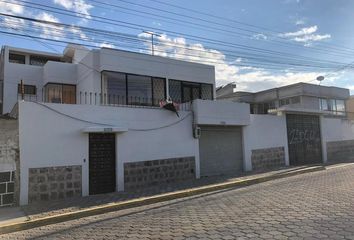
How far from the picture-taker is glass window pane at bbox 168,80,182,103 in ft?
63.3

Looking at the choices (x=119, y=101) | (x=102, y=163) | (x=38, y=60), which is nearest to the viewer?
(x=102, y=163)

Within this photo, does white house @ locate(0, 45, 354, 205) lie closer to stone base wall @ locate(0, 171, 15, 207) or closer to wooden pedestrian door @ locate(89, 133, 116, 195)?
wooden pedestrian door @ locate(89, 133, 116, 195)

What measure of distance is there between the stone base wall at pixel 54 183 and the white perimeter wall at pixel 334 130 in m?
16.8

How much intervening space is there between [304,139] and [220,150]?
7561 millimetres

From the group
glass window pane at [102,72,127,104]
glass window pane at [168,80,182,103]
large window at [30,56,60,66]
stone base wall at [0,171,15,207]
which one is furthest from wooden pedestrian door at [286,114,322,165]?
large window at [30,56,60,66]

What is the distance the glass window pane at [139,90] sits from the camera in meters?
17.7

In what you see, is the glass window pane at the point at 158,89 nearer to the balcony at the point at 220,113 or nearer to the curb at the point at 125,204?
the balcony at the point at 220,113

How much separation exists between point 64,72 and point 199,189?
1199cm

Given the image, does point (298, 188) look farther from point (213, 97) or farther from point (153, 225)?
point (213, 97)

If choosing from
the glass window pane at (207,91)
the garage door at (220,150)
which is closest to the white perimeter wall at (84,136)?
the garage door at (220,150)

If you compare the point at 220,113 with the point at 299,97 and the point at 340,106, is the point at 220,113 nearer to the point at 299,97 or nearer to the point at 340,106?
the point at 299,97

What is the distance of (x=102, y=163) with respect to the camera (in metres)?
12.7

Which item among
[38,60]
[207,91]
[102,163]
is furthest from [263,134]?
[38,60]

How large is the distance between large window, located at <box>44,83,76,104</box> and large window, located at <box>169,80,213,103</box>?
5.86m
